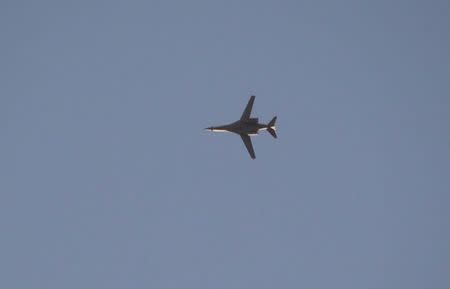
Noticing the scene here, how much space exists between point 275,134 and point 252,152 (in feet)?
21.8

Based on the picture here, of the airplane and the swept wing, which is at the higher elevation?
the airplane

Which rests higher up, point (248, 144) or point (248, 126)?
point (248, 126)

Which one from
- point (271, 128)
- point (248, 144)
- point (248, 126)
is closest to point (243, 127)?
point (248, 126)

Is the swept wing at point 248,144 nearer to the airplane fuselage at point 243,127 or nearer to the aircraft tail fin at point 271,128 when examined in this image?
the airplane fuselage at point 243,127

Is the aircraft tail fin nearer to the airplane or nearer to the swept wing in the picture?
the airplane

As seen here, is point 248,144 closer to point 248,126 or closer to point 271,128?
point 248,126

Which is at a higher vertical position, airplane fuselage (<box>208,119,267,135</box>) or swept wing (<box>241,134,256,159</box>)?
airplane fuselage (<box>208,119,267,135</box>)

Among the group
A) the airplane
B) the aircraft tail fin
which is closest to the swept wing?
the airplane

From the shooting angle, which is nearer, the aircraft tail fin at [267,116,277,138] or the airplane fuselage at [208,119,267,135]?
the airplane fuselage at [208,119,267,135]

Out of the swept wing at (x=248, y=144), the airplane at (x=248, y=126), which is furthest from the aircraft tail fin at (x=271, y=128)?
the swept wing at (x=248, y=144)

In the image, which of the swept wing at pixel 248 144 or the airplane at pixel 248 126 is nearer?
the airplane at pixel 248 126

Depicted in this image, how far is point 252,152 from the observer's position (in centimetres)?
14612

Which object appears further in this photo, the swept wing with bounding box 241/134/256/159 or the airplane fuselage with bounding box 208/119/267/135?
the swept wing with bounding box 241/134/256/159

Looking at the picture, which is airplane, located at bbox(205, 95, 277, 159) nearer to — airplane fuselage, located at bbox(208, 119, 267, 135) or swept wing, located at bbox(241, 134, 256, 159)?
airplane fuselage, located at bbox(208, 119, 267, 135)
